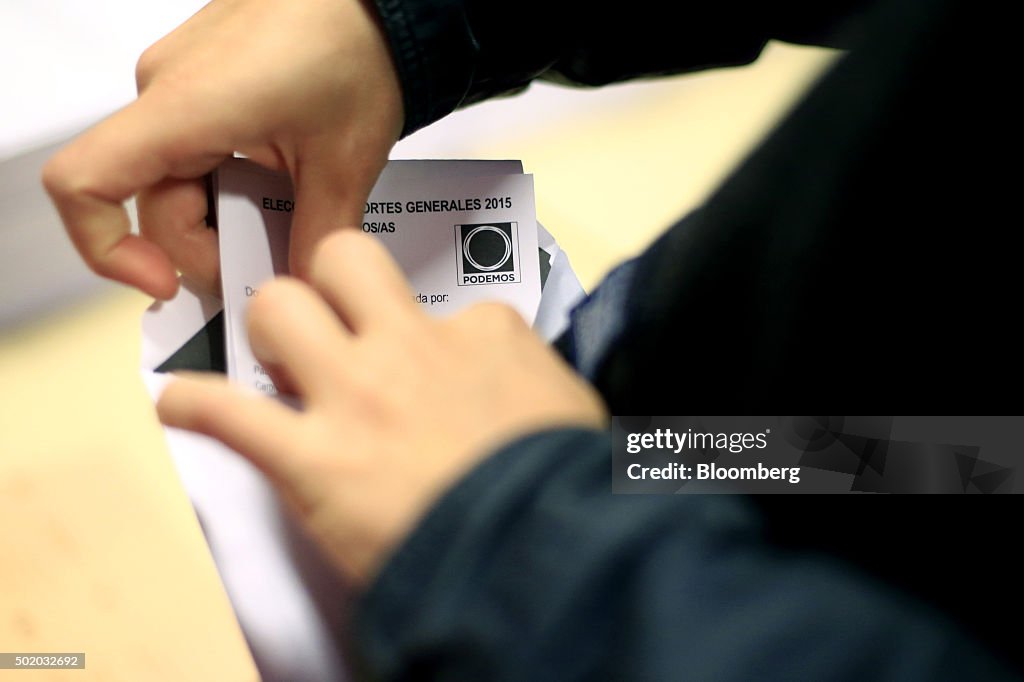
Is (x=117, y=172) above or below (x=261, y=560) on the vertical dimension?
above

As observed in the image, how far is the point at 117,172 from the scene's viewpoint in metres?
0.34

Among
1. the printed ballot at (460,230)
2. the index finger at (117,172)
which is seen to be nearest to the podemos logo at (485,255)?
→ the printed ballot at (460,230)

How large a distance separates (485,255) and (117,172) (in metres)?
0.16

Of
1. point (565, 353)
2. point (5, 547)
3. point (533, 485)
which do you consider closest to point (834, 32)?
point (565, 353)

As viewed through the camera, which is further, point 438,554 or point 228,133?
point 228,133

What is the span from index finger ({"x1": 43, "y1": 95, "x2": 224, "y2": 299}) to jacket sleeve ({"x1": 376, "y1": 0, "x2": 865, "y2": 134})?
0.33 feet

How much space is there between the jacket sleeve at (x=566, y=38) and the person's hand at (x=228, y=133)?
0.6 inches

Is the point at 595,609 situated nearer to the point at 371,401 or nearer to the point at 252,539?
the point at 371,401

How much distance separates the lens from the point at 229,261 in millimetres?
362

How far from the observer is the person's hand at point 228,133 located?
34cm

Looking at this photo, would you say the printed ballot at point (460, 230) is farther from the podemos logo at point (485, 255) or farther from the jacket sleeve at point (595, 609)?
the jacket sleeve at point (595, 609)

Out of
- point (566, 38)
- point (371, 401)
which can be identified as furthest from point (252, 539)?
point (566, 38)

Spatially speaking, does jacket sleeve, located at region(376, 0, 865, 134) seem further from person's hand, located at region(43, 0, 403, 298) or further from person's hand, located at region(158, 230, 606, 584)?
person's hand, located at region(158, 230, 606, 584)

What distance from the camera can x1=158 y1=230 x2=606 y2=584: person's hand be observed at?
0.22 meters
